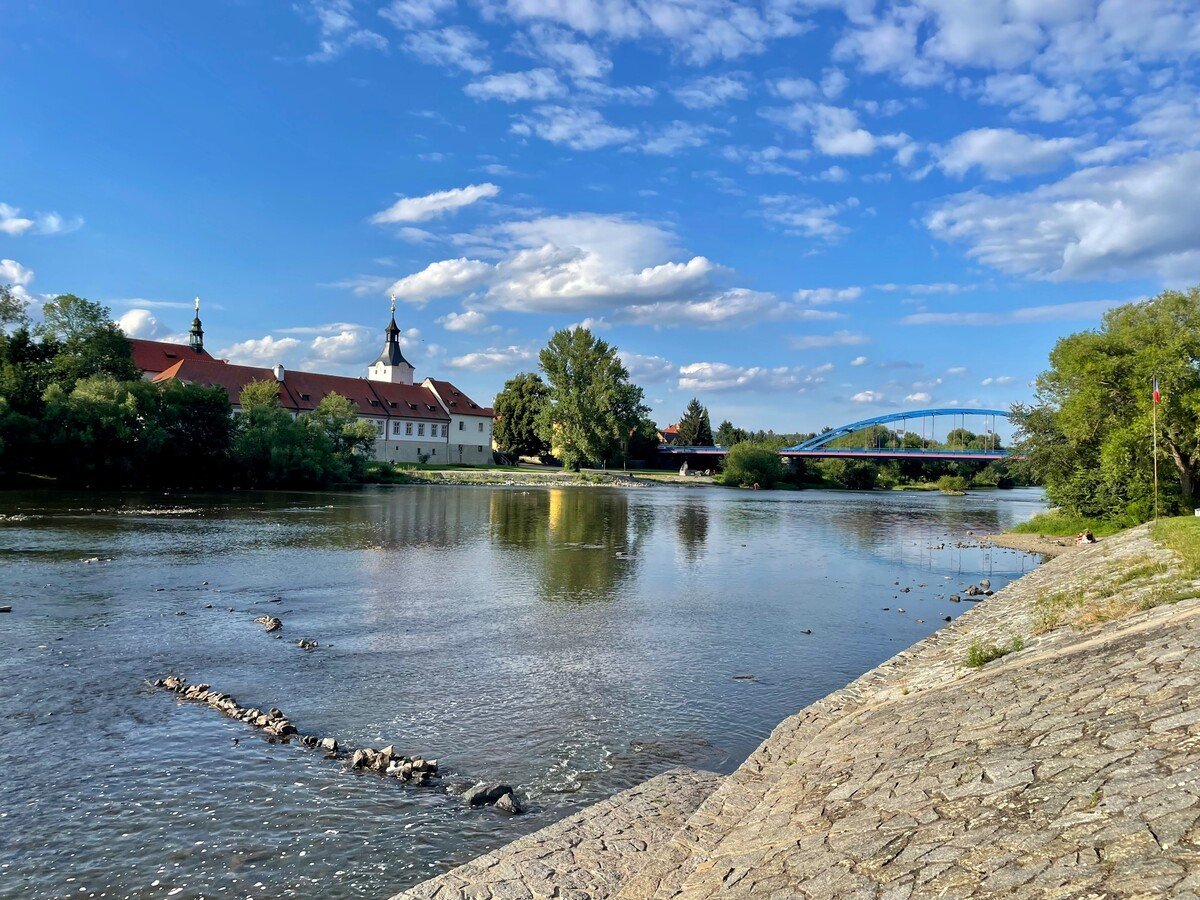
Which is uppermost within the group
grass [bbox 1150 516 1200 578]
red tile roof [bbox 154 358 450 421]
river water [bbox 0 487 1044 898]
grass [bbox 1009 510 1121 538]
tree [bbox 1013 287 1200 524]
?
red tile roof [bbox 154 358 450 421]

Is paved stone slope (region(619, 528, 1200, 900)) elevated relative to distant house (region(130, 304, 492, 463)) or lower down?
lower down

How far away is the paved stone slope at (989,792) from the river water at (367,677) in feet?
6.18

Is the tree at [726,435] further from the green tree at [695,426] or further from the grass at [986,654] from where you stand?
the grass at [986,654]

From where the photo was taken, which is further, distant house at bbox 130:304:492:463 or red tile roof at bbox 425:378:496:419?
red tile roof at bbox 425:378:496:419

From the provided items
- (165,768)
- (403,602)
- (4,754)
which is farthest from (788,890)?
(403,602)

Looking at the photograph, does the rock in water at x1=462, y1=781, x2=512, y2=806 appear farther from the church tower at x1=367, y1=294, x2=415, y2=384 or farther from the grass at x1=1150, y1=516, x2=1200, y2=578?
the church tower at x1=367, y1=294, x2=415, y2=384

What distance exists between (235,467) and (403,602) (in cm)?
5093

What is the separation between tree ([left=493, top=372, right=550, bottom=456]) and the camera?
113625mm

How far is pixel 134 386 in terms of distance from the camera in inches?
2265

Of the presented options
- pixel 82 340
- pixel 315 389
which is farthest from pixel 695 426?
pixel 82 340

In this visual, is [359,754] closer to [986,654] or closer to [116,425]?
[986,654]

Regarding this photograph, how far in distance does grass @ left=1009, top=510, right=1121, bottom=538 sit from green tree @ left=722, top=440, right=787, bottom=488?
58.3 meters

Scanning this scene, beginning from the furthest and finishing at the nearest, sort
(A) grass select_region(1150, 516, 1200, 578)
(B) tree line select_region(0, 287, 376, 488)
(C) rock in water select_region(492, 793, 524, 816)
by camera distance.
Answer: (B) tree line select_region(0, 287, 376, 488) → (A) grass select_region(1150, 516, 1200, 578) → (C) rock in water select_region(492, 793, 524, 816)

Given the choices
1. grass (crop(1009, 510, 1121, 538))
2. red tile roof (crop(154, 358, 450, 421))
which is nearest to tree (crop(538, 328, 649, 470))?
red tile roof (crop(154, 358, 450, 421))
